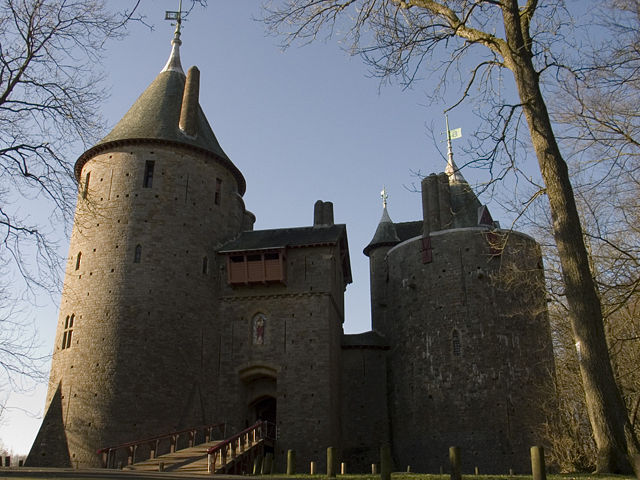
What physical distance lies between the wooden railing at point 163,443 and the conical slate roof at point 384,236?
15939 mm

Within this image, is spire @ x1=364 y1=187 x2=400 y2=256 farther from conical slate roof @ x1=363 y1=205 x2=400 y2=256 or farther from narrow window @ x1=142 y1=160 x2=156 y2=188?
narrow window @ x1=142 y1=160 x2=156 y2=188

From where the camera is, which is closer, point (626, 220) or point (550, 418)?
point (626, 220)

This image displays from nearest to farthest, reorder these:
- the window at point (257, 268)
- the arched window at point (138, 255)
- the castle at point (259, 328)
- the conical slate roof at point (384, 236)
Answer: the castle at point (259, 328) → the arched window at point (138, 255) → the window at point (257, 268) → the conical slate roof at point (384, 236)

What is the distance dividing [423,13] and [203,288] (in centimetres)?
1775

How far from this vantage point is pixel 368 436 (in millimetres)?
28266

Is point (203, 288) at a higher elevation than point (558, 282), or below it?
higher

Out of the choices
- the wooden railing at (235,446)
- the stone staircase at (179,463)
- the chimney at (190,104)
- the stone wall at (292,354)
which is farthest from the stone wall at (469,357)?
the chimney at (190,104)

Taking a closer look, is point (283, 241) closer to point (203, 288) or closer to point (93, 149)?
point (203, 288)

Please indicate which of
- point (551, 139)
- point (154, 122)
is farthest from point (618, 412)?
point (154, 122)

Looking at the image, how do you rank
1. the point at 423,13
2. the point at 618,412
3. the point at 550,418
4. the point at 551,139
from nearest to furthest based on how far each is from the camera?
the point at 618,412
the point at 551,139
the point at 423,13
the point at 550,418

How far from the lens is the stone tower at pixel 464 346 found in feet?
82.9

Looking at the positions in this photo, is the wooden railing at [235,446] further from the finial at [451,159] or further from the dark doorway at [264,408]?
the finial at [451,159]

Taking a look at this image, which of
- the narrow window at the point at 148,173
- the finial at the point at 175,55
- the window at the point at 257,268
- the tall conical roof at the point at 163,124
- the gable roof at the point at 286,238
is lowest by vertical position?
the window at the point at 257,268

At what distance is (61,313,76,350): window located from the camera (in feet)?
81.5
